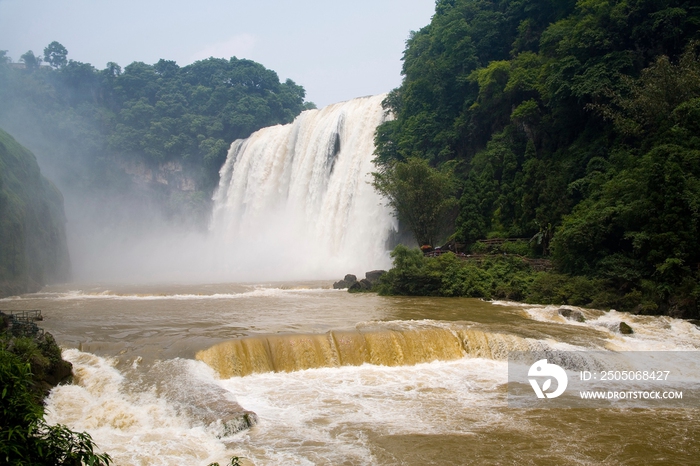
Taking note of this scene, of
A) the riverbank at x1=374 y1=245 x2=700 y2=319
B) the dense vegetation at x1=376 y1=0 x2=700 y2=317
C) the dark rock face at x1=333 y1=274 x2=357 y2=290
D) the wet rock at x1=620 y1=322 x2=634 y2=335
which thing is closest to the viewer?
the wet rock at x1=620 y1=322 x2=634 y2=335

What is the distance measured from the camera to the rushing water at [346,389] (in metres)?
8.39

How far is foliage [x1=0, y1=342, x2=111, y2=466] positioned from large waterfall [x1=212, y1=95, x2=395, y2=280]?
27301 mm

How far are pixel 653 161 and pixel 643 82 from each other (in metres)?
6.19

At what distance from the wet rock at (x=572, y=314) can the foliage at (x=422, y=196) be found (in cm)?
1237

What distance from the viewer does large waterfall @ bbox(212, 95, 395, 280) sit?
35.3 m

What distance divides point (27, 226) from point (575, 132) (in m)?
30.4

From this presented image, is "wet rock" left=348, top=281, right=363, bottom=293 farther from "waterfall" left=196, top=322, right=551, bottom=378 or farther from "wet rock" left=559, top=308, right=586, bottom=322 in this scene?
"waterfall" left=196, top=322, right=551, bottom=378

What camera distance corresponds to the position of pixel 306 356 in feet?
43.4

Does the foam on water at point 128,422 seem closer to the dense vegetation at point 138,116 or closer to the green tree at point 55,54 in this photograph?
the dense vegetation at point 138,116

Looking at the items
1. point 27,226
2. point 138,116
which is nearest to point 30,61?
point 138,116

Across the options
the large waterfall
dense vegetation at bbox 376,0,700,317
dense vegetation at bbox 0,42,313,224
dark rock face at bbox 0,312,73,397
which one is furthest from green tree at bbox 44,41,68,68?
dark rock face at bbox 0,312,73,397

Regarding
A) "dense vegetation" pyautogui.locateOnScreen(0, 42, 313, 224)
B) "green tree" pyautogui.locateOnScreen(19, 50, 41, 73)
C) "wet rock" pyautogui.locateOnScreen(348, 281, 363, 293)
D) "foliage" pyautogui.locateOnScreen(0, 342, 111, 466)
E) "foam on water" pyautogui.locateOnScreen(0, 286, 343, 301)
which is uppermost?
"green tree" pyautogui.locateOnScreen(19, 50, 41, 73)

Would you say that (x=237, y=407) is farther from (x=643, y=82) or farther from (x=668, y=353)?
(x=643, y=82)

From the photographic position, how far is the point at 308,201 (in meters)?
41.4
